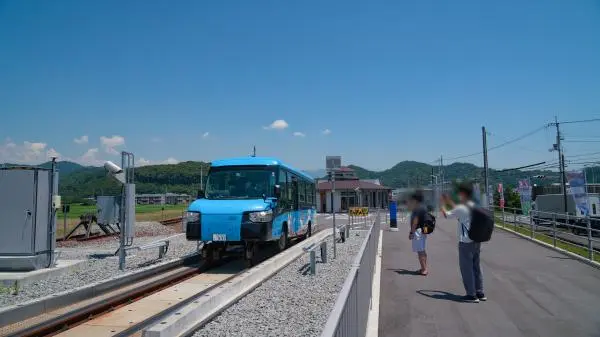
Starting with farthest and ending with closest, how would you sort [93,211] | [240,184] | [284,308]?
[93,211]
[240,184]
[284,308]

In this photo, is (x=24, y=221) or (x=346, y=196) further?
(x=346, y=196)

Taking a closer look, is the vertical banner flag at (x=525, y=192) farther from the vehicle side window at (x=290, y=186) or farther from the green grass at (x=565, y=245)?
the vehicle side window at (x=290, y=186)

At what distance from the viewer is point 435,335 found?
5.66 metres

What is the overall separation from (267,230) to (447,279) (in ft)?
15.4

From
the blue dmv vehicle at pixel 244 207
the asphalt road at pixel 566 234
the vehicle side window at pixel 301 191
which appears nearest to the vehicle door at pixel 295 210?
the blue dmv vehicle at pixel 244 207

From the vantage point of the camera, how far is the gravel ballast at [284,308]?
5954mm

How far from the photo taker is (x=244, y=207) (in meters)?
11.2

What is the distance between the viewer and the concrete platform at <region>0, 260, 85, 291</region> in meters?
9.50

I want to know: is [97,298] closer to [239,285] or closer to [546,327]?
[239,285]

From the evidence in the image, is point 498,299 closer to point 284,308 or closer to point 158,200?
point 284,308

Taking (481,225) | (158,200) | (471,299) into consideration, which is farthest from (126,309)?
(158,200)

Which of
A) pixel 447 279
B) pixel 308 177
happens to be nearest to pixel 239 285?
pixel 447 279

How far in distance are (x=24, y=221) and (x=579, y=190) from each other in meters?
27.7

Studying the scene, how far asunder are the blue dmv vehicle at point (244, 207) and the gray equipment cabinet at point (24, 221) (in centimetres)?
373
